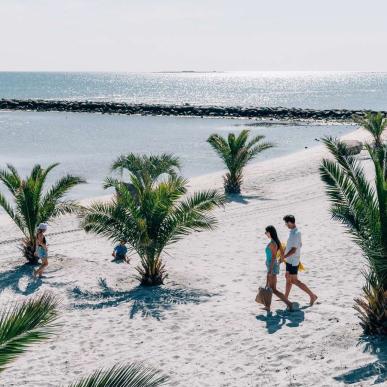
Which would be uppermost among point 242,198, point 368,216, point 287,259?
point 368,216

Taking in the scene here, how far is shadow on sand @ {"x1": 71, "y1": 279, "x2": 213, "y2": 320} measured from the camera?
9648mm

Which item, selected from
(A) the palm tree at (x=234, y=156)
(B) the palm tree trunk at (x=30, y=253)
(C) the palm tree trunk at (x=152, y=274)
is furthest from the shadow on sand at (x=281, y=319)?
(A) the palm tree at (x=234, y=156)

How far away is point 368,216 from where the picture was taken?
7965mm

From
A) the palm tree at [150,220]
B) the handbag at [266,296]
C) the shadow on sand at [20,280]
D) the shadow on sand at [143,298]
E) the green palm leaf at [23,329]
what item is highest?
the green palm leaf at [23,329]

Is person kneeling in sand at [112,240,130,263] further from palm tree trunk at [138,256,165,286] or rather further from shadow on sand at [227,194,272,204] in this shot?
shadow on sand at [227,194,272,204]

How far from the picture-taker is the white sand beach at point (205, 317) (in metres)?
7.44

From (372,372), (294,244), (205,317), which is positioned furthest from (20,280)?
(372,372)

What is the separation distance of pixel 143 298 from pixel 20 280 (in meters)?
2.58

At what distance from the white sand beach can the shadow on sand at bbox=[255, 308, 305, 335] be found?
15 mm

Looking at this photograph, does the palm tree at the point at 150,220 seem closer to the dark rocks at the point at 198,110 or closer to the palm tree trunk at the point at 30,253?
the palm tree trunk at the point at 30,253

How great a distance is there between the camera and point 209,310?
31.2 feet

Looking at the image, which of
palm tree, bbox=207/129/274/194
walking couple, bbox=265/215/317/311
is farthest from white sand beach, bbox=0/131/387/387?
palm tree, bbox=207/129/274/194

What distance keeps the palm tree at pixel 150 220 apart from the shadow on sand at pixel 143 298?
1.48 ft

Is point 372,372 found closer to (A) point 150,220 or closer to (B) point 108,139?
(A) point 150,220
